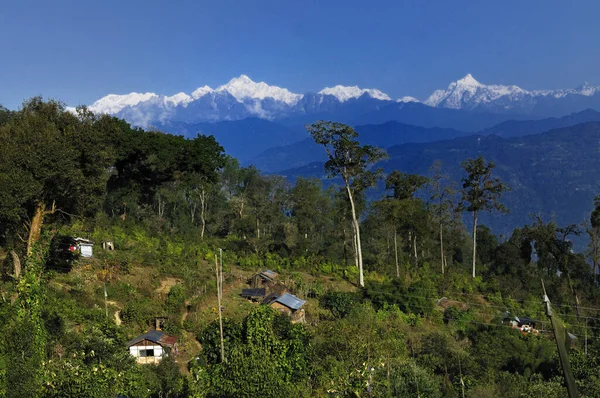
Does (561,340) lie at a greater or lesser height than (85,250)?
greater

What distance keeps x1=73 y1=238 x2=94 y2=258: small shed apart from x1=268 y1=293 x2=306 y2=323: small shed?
1081 cm

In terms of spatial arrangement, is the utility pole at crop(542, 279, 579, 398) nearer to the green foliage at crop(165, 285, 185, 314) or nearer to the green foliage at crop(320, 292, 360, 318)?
the green foliage at crop(165, 285, 185, 314)

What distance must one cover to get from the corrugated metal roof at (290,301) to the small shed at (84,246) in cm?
1102

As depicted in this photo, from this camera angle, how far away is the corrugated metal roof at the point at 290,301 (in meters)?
22.9

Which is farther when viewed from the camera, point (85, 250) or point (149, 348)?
point (85, 250)

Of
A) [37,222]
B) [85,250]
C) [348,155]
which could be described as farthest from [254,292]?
[37,222]

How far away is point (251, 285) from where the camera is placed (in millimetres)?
27297

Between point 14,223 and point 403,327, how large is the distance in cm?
1777

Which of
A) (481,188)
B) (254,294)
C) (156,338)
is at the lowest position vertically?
(254,294)

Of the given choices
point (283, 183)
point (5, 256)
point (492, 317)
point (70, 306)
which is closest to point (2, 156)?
point (70, 306)

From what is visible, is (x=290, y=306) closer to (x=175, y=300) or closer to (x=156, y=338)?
(x=175, y=300)

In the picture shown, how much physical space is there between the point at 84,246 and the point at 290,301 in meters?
12.0

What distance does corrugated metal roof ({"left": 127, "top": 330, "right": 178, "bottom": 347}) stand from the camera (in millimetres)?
18156

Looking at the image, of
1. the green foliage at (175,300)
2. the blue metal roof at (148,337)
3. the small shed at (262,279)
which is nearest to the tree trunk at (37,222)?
the blue metal roof at (148,337)
